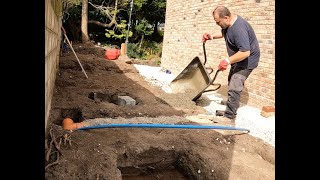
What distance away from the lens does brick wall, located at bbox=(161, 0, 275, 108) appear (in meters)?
5.46

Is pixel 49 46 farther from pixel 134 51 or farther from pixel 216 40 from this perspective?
pixel 134 51

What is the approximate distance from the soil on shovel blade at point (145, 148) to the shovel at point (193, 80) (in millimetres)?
481

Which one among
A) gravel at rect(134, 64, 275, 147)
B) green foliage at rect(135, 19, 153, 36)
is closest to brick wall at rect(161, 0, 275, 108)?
gravel at rect(134, 64, 275, 147)

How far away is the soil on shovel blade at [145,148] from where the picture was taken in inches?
105

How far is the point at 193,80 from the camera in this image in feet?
19.3

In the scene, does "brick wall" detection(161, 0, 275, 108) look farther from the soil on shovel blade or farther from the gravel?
the soil on shovel blade

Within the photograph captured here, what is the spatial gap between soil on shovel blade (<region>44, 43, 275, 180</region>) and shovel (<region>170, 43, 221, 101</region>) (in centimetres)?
48

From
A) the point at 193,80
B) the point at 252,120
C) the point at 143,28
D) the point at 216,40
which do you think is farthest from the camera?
the point at 143,28

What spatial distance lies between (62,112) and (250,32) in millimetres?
3393

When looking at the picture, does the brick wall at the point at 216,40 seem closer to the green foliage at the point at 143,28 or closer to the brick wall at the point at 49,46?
the brick wall at the point at 49,46

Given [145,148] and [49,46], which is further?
[145,148]

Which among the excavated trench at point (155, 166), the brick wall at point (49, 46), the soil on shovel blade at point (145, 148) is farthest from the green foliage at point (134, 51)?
the excavated trench at point (155, 166)

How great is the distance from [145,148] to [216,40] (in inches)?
183

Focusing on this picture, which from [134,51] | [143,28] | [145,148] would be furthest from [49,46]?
[143,28]
